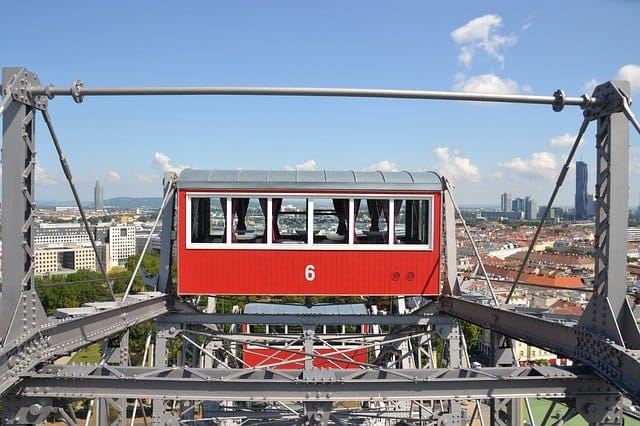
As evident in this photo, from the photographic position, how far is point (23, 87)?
614 cm

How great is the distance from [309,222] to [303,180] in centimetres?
89

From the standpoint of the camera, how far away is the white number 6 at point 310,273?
11.1 metres

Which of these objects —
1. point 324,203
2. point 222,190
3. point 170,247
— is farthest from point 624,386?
→ point 170,247

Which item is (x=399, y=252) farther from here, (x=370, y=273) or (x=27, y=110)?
(x=27, y=110)

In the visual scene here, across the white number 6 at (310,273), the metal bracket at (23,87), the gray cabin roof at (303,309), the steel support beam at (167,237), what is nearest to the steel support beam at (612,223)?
the white number 6 at (310,273)

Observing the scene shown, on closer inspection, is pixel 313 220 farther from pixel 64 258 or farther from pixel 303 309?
pixel 64 258

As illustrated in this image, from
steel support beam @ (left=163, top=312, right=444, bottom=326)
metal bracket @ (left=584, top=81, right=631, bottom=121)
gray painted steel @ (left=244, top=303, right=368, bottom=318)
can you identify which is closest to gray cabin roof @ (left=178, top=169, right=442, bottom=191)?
steel support beam @ (left=163, top=312, right=444, bottom=326)

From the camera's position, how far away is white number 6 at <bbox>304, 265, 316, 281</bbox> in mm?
11125

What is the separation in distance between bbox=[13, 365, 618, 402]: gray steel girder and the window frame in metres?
5.09

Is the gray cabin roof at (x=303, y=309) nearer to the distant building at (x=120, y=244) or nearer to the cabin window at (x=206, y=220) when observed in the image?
the cabin window at (x=206, y=220)

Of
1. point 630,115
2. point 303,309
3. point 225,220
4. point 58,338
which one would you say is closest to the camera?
point 630,115

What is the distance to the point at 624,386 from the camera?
215 inches

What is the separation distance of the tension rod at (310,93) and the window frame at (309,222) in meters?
4.84

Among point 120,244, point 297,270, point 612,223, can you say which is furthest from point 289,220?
point 120,244
